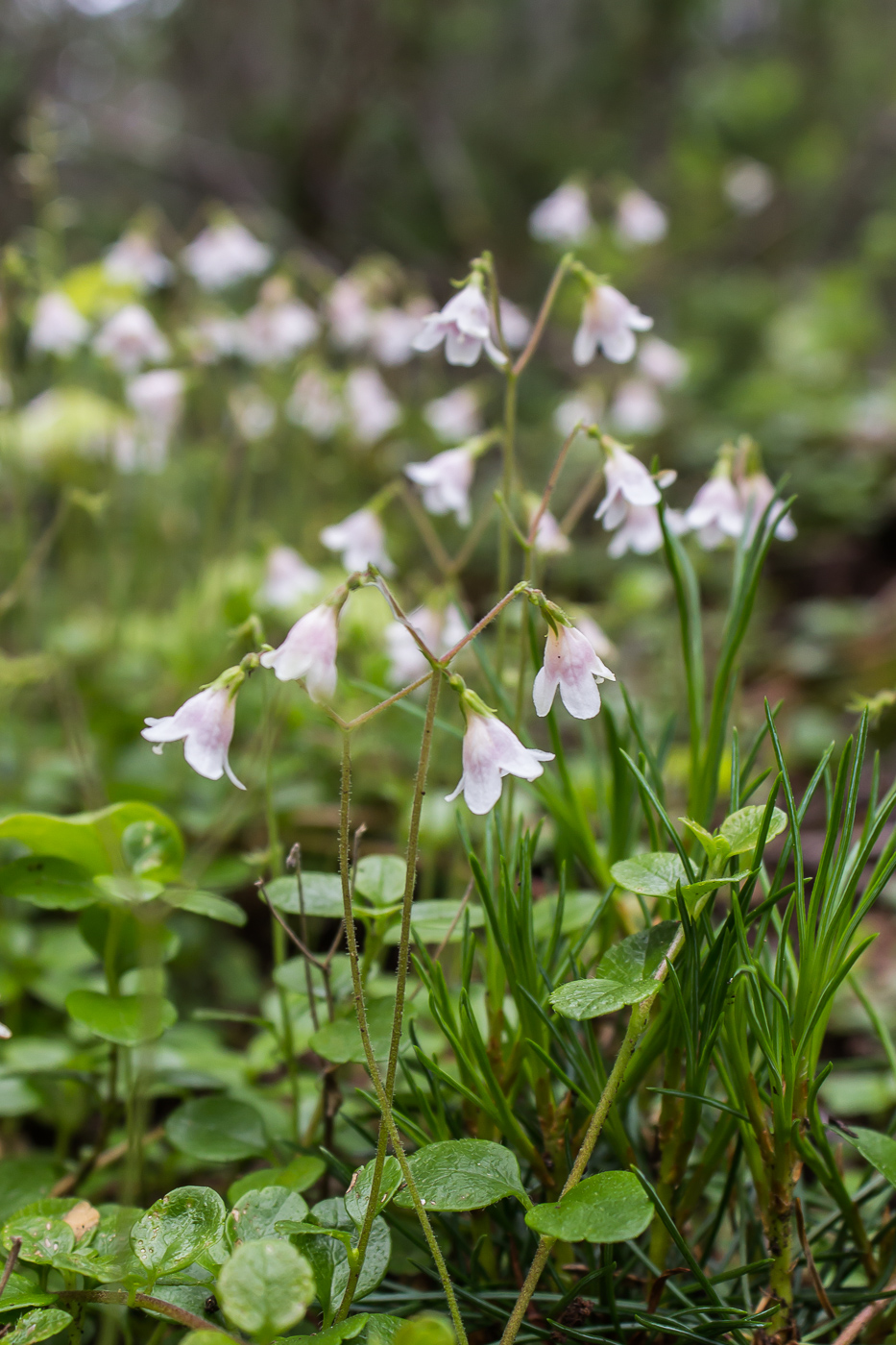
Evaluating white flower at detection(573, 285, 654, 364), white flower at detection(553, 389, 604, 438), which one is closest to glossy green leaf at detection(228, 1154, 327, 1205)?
white flower at detection(573, 285, 654, 364)

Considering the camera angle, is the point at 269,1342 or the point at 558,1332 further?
the point at 558,1332

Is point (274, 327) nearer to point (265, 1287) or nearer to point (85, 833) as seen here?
point (85, 833)

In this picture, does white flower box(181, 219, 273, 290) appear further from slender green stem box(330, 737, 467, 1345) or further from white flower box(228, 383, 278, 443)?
slender green stem box(330, 737, 467, 1345)

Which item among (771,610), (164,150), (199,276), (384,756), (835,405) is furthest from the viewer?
(164,150)

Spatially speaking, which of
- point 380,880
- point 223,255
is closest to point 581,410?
point 223,255

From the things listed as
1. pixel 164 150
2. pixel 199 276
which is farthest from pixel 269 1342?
pixel 164 150

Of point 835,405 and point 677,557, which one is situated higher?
point 835,405

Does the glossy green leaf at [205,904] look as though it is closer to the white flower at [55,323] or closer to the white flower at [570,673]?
the white flower at [570,673]

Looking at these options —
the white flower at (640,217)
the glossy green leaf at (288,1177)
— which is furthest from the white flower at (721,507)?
the white flower at (640,217)

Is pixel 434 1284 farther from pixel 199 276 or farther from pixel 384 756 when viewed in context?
pixel 199 276
